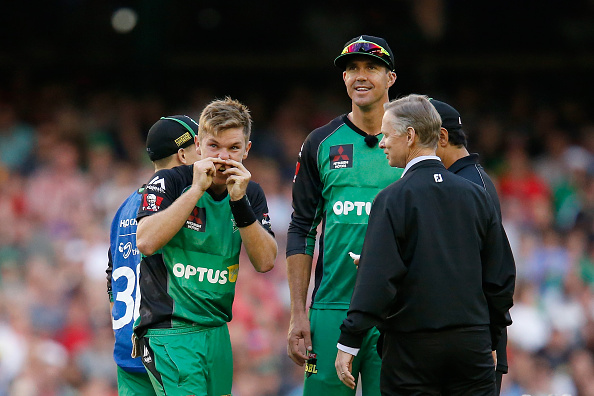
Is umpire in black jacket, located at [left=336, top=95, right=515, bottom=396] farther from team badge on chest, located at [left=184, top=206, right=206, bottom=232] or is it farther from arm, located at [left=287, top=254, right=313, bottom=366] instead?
team badge on chest, located at [left=184, top=206, right=206, bottom=232]

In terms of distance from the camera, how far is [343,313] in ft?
15.8

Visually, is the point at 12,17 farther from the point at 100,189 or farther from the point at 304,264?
the point at 304,264

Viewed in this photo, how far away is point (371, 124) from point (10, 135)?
7508 millimetres

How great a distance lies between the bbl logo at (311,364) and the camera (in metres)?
4.82

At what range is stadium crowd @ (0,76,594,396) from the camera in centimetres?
916

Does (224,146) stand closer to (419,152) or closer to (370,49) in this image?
(419,152)

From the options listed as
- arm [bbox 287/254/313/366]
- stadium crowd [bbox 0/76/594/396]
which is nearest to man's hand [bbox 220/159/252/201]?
arm [bbox 287/254/313/366]

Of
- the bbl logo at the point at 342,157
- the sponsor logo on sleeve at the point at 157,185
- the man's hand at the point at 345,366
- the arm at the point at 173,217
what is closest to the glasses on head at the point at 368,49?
the bbl logo at the point at 342,157

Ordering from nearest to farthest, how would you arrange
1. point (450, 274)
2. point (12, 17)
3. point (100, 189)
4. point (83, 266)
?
point (450, 274) < point (83, 266) < point (100, 189) < point (12, 17)

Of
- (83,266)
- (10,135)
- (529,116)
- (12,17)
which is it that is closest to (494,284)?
(83,266)

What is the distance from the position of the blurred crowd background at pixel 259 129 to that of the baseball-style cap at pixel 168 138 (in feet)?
14.3

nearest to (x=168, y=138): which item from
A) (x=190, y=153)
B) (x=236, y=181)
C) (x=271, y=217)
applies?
(x=190, y=153)

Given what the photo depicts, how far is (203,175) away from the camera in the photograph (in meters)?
4.19

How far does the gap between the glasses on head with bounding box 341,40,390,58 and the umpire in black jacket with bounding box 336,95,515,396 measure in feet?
3.10
